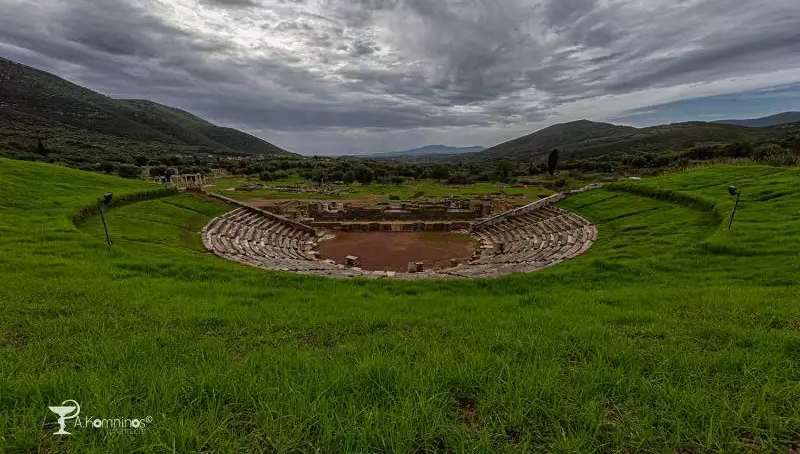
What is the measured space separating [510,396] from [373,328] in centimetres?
290

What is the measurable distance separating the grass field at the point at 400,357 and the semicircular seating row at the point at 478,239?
15.3ft

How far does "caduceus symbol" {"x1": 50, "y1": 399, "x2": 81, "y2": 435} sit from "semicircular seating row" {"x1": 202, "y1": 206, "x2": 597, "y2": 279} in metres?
10.7

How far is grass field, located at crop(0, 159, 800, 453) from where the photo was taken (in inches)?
105

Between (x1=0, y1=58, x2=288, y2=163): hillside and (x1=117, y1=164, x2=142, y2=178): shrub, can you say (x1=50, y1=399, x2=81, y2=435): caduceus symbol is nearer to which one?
(x1=117, y1=164, x2=142, y2=178): shrub

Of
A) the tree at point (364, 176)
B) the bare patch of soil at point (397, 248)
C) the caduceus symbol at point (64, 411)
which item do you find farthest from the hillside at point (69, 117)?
the caduceus symbol at point (64, 411)

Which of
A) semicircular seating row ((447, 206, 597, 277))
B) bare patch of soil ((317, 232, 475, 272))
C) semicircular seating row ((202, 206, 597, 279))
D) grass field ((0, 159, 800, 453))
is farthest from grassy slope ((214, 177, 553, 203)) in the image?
grass field ((0, 159, 800, 453))

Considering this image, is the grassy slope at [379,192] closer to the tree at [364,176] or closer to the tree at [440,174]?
the tree at [364,176]

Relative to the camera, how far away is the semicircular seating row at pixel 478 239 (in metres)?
15.1

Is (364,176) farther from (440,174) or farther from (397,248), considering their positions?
(397,248)

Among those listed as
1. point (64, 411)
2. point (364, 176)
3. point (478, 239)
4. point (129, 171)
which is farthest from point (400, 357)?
point (364, 176)

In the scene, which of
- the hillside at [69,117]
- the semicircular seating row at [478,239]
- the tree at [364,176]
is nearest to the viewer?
the semicircular seating row at [478,239]

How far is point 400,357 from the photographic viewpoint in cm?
406

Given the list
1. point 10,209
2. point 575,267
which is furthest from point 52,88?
point 575,267

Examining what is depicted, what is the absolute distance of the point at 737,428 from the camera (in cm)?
276
